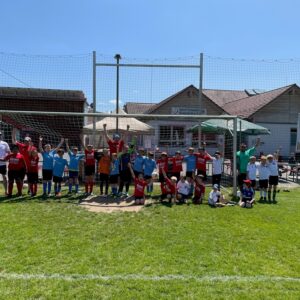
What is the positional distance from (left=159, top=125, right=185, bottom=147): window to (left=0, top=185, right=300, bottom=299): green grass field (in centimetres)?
793

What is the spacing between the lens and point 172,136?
17.5 metres

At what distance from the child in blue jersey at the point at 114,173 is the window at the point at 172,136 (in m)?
5.94

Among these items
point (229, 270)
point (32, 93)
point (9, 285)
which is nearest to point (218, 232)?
point (229, 270)

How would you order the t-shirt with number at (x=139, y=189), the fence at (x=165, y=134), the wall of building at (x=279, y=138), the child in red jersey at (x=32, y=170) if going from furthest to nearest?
the wall of building at (x=279, y=138) < the fence at (x=165, y=134) < the child in red jersey at (x=32, y=170) < the t-shirt with number at (x=139, y=189)

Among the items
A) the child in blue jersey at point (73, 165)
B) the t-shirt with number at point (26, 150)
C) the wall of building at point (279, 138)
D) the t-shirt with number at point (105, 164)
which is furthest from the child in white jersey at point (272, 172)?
the wall of building at point (279, 138)

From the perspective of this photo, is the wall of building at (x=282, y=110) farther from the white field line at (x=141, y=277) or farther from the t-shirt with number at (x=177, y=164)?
the white field line at (x=141, y=277)

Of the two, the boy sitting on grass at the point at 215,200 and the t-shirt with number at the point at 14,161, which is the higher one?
the t-shirt with number at the point at 14,161

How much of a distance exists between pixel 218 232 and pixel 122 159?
4.76 m

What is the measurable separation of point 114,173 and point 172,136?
6706mm

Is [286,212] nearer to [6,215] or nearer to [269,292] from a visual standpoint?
[269,292]

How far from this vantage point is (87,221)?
26.7ft

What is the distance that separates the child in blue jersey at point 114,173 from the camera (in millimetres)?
11266

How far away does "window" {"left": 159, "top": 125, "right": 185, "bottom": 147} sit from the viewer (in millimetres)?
17172

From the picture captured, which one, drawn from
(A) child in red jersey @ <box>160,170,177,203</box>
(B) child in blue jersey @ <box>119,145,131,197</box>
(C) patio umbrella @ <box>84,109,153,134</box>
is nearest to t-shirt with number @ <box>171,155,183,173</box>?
(A) child in red jersey @ <box>160,170,177,203</box>
